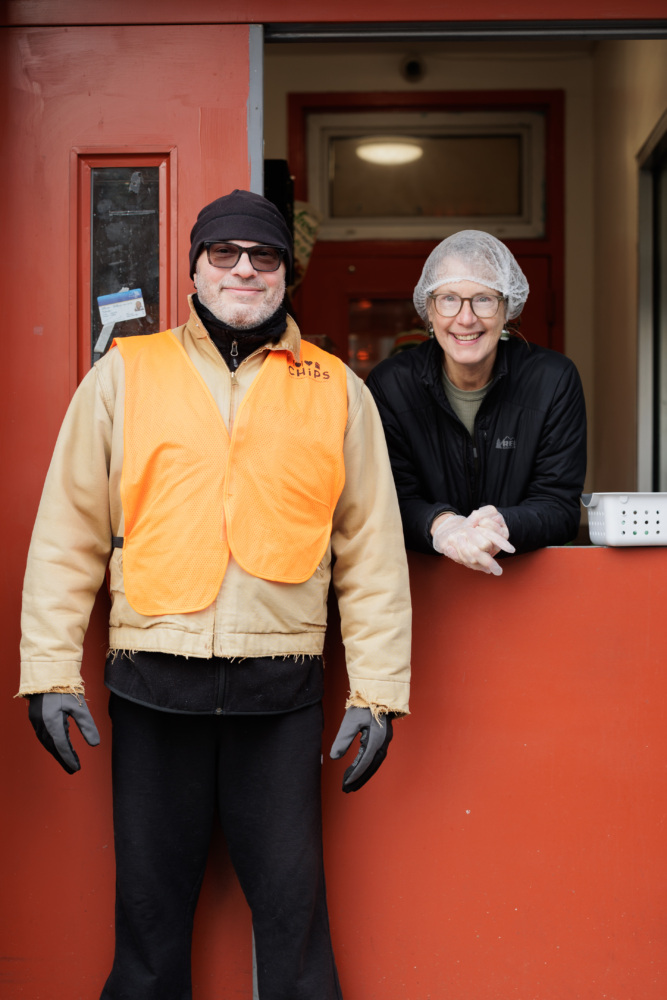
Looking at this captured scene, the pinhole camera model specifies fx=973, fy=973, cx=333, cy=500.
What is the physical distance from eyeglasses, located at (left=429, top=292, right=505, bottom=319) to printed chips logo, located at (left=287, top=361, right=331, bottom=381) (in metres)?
0.38

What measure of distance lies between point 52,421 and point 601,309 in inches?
131

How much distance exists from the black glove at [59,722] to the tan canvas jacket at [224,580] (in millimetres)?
27

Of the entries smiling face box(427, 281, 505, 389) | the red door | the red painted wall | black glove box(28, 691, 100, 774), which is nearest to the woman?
smiling face box(427, 281, 505, 389)

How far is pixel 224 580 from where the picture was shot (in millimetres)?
1847

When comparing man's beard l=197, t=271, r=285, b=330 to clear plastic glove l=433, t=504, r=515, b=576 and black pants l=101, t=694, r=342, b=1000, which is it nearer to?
clear plastic glove l=433, t=504, r=515, b=576

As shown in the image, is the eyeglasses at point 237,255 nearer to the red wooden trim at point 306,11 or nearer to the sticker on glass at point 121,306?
the sticker on glass at point 121,306

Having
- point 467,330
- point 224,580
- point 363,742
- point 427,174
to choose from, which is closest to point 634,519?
point 467,330

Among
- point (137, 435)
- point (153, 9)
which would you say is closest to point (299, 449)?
point (137, 435)

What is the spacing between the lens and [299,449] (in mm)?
1910

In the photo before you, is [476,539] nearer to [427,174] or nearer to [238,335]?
[238,335]

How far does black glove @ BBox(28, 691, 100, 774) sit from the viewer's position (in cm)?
183

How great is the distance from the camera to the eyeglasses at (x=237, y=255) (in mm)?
1920

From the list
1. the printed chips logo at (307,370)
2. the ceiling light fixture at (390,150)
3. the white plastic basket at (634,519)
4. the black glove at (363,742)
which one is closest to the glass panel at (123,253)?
the printed chips logo at (307,370)

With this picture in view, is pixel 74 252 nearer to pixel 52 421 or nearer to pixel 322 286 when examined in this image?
pixel 52 421
